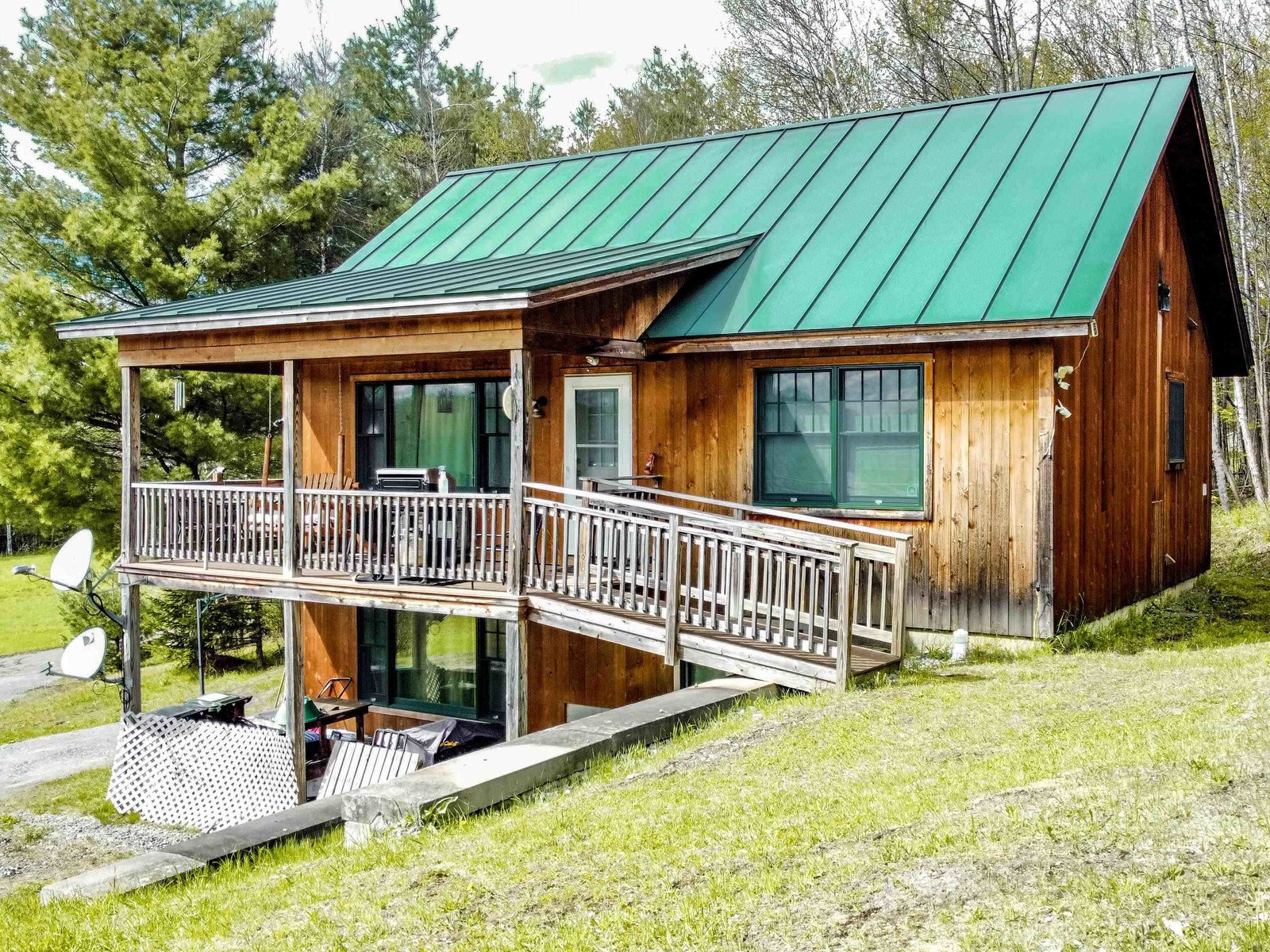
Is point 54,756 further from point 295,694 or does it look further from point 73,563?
point 295,694

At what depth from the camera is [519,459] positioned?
10.8 meters

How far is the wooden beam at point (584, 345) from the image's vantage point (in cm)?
1082

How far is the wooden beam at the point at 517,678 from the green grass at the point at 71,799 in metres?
5.04

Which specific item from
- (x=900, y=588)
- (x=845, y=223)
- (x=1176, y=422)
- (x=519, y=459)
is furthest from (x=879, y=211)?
(x=1176, y=422)

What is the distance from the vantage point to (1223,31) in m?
24.7

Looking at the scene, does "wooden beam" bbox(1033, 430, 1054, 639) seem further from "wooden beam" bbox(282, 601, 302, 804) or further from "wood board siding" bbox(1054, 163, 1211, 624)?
"wooden beam" bbox(282, 601, 302, 804)

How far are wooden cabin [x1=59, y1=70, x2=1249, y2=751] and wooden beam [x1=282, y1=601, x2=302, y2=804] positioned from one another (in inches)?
6.5

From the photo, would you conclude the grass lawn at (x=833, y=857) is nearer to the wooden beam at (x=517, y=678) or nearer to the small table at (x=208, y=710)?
the wooden beam at (x=517, y=678)

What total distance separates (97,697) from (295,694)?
1074 centimetres

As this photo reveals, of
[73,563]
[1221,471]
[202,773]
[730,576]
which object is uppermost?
[1221,471]

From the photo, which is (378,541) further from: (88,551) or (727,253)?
(727,253)

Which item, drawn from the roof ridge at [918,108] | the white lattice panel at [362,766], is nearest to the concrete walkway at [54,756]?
the white lattice panel at [362,766]

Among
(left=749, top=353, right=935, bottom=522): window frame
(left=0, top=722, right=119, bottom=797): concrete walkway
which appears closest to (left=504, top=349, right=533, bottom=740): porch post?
(left=749, top=353, right=935, bottom=522): window frame

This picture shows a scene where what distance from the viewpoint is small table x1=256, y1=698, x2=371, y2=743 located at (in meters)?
13.7
